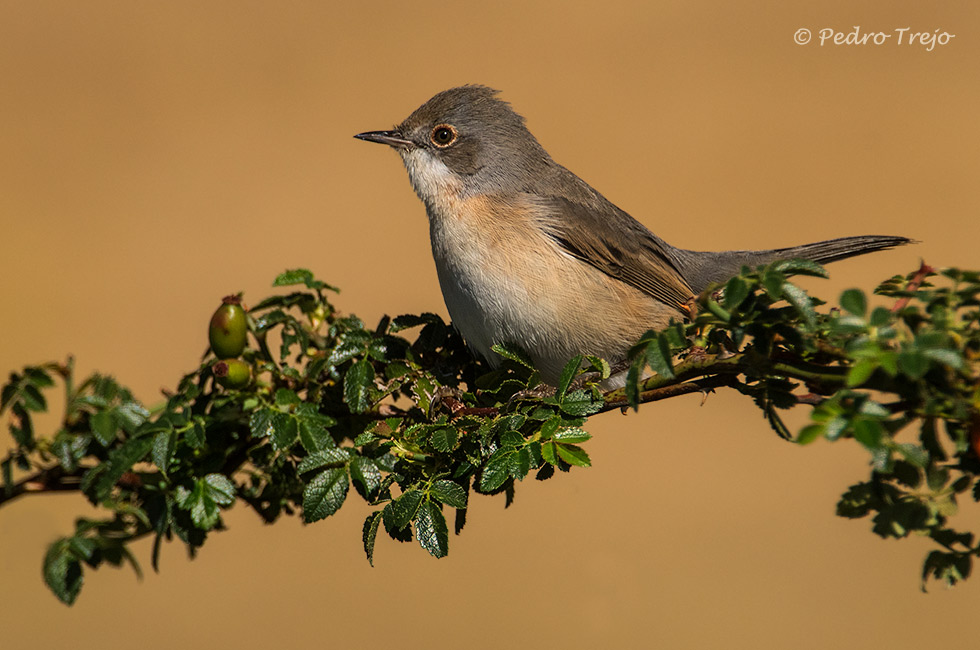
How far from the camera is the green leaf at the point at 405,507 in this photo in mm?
1873

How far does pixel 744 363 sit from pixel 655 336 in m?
0.18

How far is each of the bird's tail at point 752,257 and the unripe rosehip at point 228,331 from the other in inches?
82.8

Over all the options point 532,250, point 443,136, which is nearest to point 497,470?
point 532,250

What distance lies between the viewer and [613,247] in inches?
137

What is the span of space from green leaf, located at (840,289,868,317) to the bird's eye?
267 centimetres

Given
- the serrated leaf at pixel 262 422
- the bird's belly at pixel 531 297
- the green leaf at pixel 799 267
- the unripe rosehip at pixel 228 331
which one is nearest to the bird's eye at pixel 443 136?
the bird's belly at pixel 531 297

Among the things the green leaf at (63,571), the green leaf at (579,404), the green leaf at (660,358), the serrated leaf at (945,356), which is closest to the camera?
the serrated leaf at (945,356)

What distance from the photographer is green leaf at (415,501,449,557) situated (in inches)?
73.7

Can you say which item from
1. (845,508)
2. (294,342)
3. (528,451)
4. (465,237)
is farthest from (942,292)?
(465,237)

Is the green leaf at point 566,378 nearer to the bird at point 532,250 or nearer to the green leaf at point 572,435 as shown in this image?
the green leaf at point 572,435

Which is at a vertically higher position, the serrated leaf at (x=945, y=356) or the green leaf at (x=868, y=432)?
the serrated leaf at (x=945, y=356)

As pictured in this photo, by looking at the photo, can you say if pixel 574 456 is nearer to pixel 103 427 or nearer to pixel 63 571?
pixel 103 427

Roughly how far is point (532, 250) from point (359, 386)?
1.20 meters

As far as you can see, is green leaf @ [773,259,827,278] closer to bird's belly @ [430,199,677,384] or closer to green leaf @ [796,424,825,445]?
green leaf @ [796,424,825,445]
